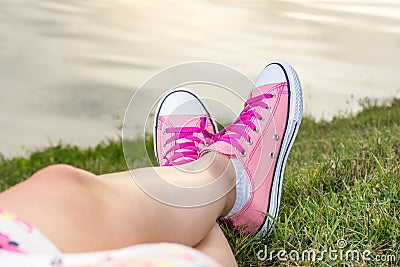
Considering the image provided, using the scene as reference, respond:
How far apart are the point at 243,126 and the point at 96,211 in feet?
2.83

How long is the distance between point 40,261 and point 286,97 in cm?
129

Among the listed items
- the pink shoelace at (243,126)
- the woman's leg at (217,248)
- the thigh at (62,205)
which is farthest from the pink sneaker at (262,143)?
the thigh at (62,205)

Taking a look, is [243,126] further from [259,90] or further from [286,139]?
[259,90]

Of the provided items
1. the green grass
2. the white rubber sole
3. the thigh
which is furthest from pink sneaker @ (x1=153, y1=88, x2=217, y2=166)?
the thigh

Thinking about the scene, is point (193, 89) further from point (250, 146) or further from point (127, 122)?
point (127, 122)

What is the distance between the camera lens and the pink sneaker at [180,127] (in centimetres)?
171

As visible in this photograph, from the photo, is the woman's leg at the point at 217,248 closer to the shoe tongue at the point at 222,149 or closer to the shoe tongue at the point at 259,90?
the shoe tongue at the point at 222,149

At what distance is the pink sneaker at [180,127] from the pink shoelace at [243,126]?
2.8 inches

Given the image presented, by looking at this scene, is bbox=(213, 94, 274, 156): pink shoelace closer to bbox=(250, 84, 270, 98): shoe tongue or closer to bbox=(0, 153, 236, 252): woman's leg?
bbox=(250, 84, 270, 98): shoe tongue

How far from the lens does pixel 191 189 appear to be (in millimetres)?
1265

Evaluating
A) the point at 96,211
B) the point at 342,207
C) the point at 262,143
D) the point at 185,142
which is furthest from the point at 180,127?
the point at 96,211

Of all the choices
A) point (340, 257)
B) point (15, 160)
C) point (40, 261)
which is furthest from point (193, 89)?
point (15, 160)

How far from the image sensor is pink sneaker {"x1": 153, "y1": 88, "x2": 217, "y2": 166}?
5.60ft

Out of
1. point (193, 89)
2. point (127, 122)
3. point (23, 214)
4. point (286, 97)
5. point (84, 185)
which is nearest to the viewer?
point (23, 214)
